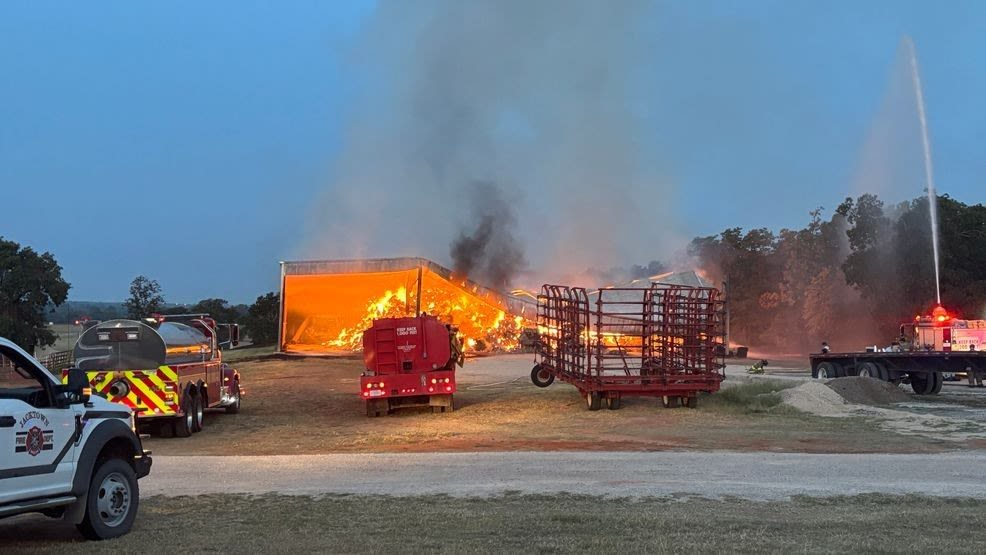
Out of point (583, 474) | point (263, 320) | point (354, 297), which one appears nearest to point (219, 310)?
point (263, 320)

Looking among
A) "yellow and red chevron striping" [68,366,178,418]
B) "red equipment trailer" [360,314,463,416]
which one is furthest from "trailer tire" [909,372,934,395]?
"yellow and red chevron striping" [68,366,178,418]

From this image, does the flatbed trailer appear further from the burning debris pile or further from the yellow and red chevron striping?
the yellow and red chevron striping

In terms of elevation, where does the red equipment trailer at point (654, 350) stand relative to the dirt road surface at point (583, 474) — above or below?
above

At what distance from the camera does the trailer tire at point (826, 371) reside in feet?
108

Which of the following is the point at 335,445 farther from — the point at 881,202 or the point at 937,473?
the point at 881,202

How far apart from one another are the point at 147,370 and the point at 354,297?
1083 inches

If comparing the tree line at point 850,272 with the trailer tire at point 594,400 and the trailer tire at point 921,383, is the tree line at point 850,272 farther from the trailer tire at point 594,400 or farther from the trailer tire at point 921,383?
the trailer tire at point 594,400

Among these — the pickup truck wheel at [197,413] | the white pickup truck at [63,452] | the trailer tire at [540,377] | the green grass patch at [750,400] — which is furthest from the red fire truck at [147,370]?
the green grass patch at [750,400]

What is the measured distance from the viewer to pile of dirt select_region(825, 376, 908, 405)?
79.9 feet

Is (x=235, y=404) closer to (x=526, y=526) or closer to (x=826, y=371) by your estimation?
(x=526, y=526)

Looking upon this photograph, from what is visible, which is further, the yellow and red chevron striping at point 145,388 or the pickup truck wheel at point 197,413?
the pickup truck wheel at point 197,413

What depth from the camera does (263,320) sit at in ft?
232

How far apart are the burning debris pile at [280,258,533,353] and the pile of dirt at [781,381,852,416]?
2403 centimetres

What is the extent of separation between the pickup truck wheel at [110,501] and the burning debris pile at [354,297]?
3612 centimetres
